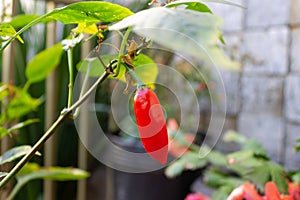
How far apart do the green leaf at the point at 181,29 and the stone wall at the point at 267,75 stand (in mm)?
1168

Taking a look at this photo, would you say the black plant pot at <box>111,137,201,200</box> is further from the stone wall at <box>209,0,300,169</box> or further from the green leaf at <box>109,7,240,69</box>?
the green leaf at <box>109,7,240,69</box>

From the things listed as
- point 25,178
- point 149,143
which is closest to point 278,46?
point 25,178

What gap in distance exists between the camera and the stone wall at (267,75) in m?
1.35

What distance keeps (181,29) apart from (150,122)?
13cm

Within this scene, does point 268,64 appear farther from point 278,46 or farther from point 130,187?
point 130,187

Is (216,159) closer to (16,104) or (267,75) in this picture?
(16,104)

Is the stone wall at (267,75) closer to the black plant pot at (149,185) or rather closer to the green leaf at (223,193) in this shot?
the black plant pot at (149,185)

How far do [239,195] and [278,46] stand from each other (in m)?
0.96

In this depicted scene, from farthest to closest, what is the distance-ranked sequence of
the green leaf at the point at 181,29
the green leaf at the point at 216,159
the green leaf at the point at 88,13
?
the green leaf at the point at 216,159
the green leaf at the point at 88,13
the green leaf at the point at 181,29

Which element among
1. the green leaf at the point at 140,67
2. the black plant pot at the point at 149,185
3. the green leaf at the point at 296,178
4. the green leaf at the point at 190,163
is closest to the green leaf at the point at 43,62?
the green leaf at the point at 140,67

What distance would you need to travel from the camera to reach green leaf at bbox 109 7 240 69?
8.2 inches

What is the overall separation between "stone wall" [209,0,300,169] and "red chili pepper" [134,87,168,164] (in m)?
1.07

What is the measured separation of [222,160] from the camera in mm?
906

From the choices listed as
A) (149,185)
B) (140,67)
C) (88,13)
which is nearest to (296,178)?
(140,67)
